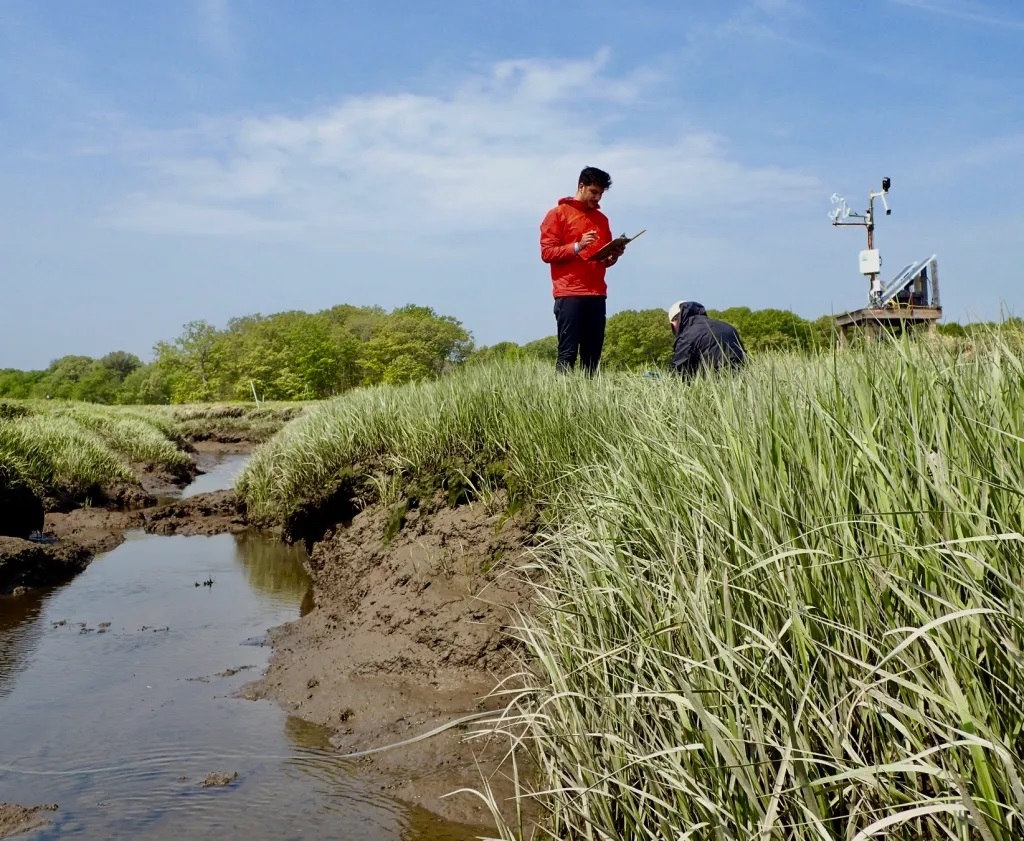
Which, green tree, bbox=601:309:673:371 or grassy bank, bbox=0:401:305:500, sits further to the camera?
green tree, bbox=601:309:673:371

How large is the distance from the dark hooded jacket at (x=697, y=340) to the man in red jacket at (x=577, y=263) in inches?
38.5

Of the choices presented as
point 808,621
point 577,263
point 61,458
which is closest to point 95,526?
point 61,458

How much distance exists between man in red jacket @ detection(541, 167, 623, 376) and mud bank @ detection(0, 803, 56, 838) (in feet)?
16.8

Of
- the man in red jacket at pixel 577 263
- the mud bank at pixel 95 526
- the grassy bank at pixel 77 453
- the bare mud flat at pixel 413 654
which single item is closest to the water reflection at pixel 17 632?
the mud bank at pixel 95 526

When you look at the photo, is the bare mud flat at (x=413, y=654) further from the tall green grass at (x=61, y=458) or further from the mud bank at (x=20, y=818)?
the tall green grass at (x=61, y=458)

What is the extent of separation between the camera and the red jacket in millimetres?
7793

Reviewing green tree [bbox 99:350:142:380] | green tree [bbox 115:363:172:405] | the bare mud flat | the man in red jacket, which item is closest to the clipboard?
the man in red jacket

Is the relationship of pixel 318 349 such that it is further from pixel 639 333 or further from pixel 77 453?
pixel 77 453

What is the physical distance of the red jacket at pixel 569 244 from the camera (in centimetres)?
779

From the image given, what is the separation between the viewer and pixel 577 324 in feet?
25.9

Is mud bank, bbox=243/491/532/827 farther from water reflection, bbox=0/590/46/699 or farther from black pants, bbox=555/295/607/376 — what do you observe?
black pants, bbox=555/295/607/376

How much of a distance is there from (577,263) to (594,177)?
→ 2.50 ft

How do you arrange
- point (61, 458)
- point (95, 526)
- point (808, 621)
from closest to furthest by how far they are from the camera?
point (808, 621) < point (95, 526) < point (61, 458)

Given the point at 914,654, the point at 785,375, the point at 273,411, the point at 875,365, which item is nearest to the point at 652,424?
the point at 785,375
